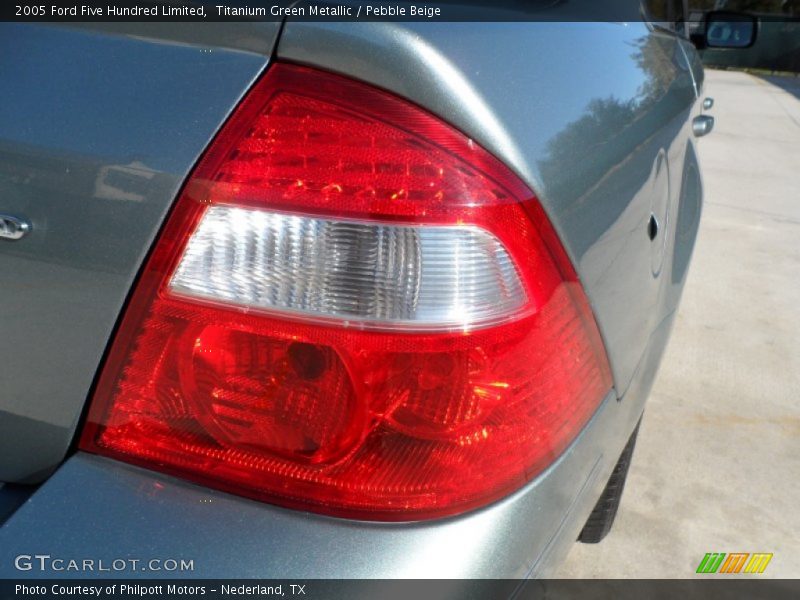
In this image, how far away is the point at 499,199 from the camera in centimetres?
88

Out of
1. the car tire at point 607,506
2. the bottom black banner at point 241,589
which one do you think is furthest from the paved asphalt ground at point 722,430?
the bottom black banner at point 241,589

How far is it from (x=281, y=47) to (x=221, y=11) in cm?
10

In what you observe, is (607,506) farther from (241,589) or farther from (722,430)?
(241,589)

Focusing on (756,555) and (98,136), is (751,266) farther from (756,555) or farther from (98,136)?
(98,136)

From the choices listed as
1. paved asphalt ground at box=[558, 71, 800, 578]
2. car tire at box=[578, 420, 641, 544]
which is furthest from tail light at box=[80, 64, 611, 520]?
paved asphalt ground at box=[558, 71, 800, 578]

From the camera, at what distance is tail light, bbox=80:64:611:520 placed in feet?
2.81

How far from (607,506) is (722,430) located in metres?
1.10

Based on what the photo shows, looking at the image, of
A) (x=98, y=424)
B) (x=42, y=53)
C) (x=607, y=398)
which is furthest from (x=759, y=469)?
(x=42, y=53)

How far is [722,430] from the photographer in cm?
285

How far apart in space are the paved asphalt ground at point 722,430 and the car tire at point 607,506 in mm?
153

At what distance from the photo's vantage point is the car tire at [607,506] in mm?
1901

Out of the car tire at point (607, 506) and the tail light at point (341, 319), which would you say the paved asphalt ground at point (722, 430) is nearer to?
the car tire at point (607, 506)

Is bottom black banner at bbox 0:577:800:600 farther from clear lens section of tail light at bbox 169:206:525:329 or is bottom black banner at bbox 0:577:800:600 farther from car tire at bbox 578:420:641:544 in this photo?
car tire at bbox 578:420:641:544

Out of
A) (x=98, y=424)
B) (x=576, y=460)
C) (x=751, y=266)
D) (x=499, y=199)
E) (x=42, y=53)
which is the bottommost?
(x=751, y=266)
